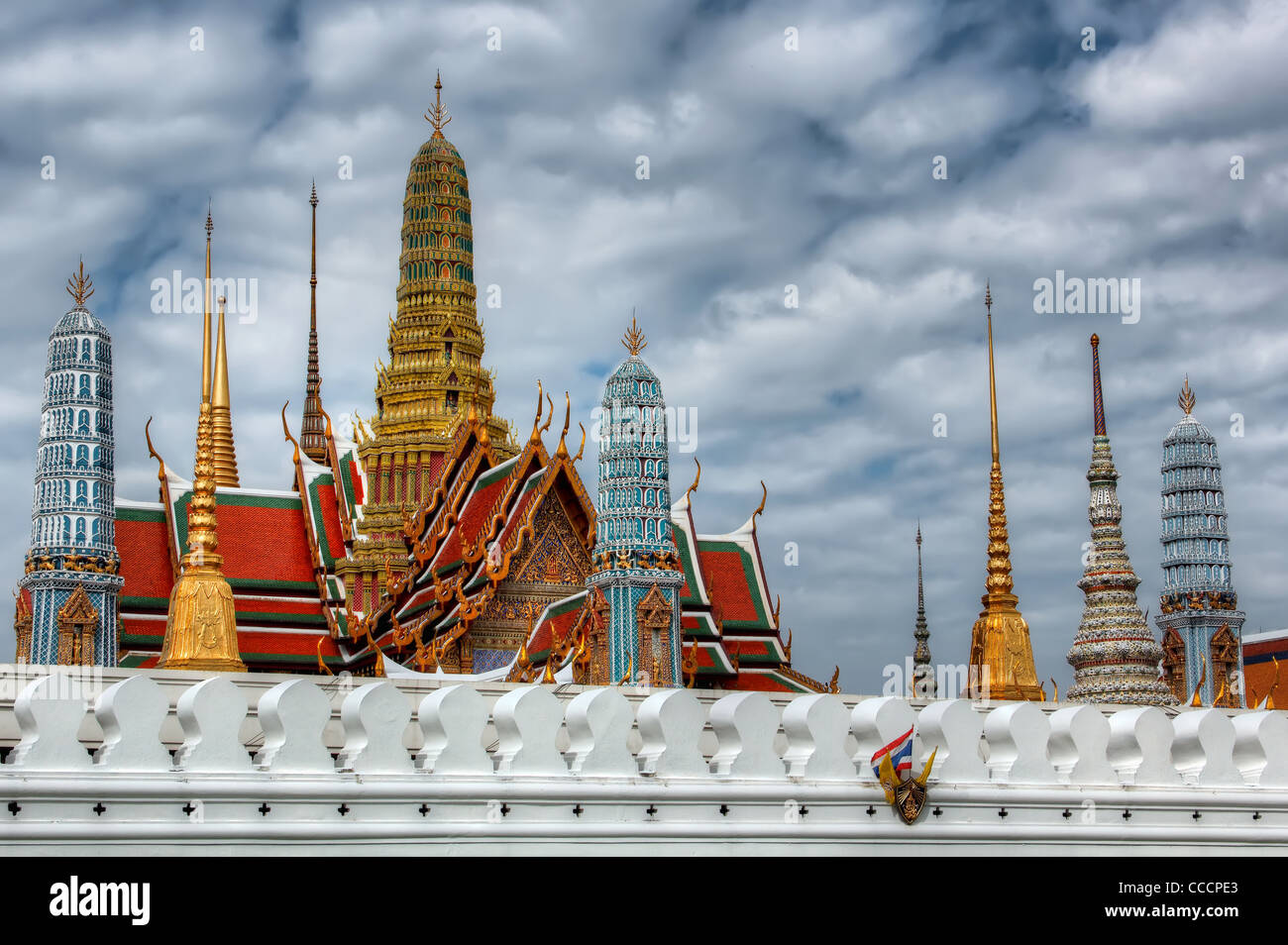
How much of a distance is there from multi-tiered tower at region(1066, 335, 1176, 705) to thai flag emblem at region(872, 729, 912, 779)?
72.4 ft

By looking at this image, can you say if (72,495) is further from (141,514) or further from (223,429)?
(223,429)

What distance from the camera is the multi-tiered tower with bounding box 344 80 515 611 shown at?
3350 cm

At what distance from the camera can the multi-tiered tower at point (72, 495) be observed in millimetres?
22828

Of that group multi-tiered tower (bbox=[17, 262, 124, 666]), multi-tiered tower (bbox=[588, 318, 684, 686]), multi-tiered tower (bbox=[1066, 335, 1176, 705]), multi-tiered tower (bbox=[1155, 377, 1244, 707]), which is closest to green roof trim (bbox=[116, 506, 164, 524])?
multi-tiered tower (bbox=[17, 262, 124, 666])

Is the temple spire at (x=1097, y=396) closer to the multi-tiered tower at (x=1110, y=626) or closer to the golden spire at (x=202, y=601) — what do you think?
the multi-tiered tower at (x=1110, y=626)

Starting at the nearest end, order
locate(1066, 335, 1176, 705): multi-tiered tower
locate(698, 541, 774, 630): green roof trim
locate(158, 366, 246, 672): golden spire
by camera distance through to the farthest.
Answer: locate(158, 366, 246, 672): golden spire, locate(1066, 335, 1176, 705): multi-tiered tower, locate(698, 541, 774, 630): green roof trim

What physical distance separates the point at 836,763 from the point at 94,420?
15782mm

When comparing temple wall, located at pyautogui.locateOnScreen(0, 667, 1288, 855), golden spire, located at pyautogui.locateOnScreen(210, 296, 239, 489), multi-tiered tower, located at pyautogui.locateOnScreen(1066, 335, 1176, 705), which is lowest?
temple wall, located at pyautogui.locateOnScreen(0, 667, 1288, 855)

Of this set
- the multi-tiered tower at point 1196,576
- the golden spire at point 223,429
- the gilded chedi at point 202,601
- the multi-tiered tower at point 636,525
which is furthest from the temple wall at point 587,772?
the golden spire at point 223,429

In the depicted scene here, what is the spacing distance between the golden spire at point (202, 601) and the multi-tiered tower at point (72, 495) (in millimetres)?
1121

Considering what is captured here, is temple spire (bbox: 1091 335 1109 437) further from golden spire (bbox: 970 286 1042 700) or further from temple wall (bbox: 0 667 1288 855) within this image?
temple wall (bbox: 0 667 1288 855)

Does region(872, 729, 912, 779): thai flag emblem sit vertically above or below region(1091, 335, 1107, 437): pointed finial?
below
